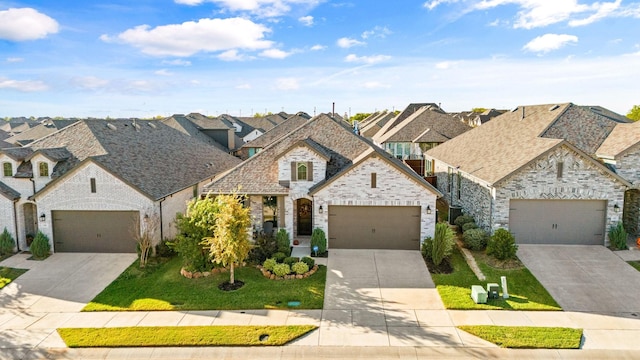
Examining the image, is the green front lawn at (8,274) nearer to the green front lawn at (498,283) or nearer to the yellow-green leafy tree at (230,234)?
the yellow-green leafy tree at (230,234)

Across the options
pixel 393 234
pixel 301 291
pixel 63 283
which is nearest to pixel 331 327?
pixel 301 291

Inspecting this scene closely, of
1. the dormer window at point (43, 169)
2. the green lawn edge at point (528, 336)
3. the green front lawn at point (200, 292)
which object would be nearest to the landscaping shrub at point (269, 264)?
the green front lawn at point (200, 292)

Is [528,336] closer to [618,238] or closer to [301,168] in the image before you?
[618,238]

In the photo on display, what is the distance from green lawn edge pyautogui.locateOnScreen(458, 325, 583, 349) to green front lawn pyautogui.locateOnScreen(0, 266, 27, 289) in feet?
60.2

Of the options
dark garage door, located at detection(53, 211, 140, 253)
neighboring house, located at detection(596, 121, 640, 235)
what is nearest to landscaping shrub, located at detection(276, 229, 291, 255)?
dark garage door, located at detection(53, 211, 140, 253)

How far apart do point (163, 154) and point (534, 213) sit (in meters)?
21.3

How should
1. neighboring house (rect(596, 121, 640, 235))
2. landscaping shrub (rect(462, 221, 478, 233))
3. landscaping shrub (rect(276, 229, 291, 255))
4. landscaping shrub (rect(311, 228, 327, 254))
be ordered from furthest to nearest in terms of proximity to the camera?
1. landscaping shrub (rect(462, 221, 478, 233))
2. neighboring house (rect(596, 121, 640, 235))
3. landscaping shrub (rect(311, 228, 327, 254))
4. landscaping shrub (rect(276, 229, 291, 255))

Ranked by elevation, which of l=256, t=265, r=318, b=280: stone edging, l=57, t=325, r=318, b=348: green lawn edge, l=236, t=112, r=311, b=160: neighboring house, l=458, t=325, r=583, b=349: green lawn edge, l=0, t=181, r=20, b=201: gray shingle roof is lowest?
l=57, t=325, r=318, b=348: green lawn edge

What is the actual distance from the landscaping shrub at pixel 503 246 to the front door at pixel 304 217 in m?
9.28

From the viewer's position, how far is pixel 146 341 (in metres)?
13.5

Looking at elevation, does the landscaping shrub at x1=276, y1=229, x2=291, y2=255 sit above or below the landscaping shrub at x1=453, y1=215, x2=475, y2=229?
below

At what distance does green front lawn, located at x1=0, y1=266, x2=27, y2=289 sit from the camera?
18609 millimetres

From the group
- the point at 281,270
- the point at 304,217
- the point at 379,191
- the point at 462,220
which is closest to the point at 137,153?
the point at 304,217

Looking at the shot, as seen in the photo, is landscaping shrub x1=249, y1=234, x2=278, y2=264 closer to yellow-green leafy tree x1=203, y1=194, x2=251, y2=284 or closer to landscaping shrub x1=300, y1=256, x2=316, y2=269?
landscaping shrub x1=300, y1=256, x2=316, y2=269
